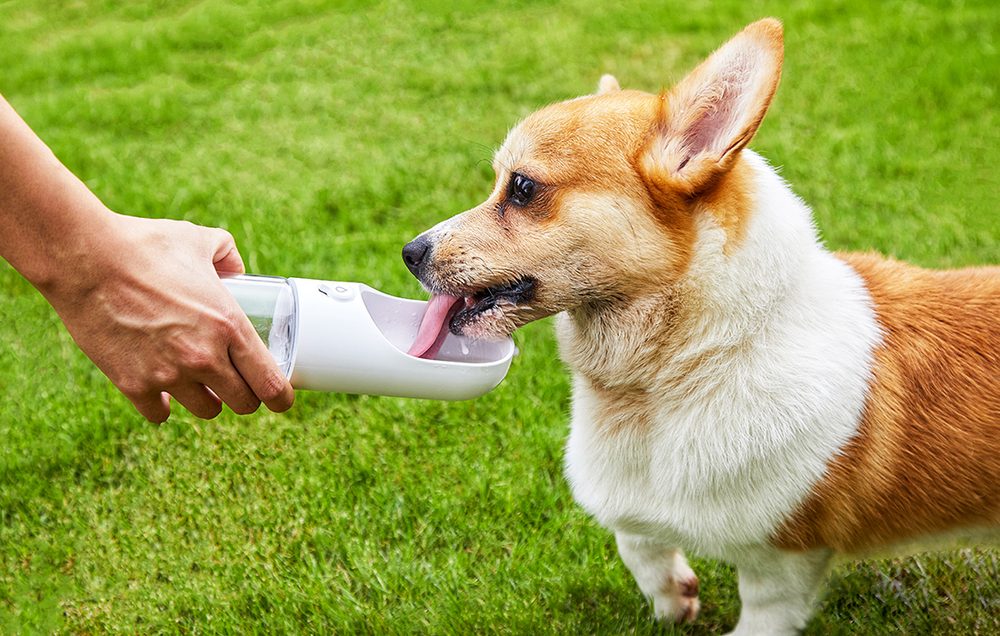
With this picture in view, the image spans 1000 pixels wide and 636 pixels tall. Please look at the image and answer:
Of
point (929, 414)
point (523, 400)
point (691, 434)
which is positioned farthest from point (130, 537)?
point (929, 414)

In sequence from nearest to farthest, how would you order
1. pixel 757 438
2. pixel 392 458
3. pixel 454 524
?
1. pixel 757 438
2. pixel 454 524
3. pixel 392 458

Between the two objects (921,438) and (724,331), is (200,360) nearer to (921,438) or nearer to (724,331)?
(724,331)

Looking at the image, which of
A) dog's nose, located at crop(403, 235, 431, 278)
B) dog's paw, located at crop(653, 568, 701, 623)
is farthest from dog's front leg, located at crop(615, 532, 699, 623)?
dog's nose, located at crop(403, 235, 431, 278)

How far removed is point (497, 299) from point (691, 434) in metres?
0.56

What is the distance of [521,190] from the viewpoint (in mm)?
2344

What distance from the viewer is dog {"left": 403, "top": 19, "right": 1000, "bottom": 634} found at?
2.22 meters

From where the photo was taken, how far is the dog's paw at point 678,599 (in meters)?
→ 2.79

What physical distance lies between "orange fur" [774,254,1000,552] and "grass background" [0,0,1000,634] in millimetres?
633

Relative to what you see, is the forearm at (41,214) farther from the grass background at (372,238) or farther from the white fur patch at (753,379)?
the grass background at (372,238)

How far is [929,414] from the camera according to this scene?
2346 millimetres

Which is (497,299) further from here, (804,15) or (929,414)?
(804,15)

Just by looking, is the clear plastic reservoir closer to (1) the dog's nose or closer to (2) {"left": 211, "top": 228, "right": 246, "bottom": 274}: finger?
(2) {"left": 211, "top": 228, "right": 246, "bottom": 274}: finger

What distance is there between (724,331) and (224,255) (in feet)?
3.99

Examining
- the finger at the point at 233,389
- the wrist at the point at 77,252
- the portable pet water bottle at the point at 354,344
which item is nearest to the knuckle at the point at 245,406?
the finger at the point at 233,389
